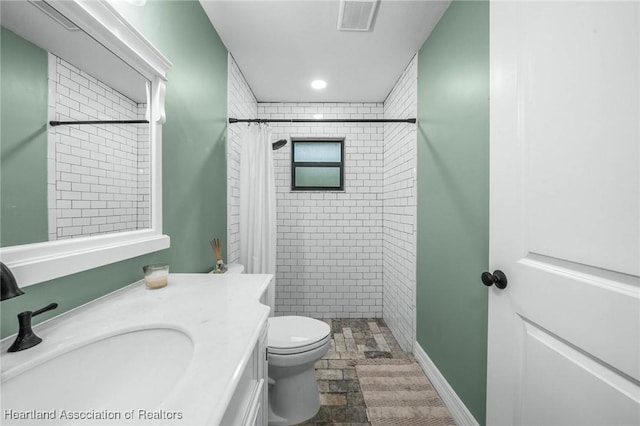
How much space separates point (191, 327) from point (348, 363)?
5.76 feet

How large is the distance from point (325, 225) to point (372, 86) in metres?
1.57

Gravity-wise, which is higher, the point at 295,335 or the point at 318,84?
the point at 318,84

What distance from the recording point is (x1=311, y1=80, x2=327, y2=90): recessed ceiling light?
2585 mm

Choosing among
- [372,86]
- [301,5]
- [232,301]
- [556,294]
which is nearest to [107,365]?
[232,301]

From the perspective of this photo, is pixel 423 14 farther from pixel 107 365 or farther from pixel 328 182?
pixel 107 365

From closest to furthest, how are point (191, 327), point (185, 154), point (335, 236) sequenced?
point (191, 327), point (185, 154), point (335, 236)

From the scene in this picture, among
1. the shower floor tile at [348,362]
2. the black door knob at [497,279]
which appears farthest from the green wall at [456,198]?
the shower floor tile at [348,362]

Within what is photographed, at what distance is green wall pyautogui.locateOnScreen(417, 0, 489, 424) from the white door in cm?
21

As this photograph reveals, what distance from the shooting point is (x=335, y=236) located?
3.01 meters

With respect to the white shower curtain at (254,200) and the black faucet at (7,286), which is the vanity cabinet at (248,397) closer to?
the black faucet at (7,286)

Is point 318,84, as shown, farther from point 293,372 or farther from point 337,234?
point 293,372

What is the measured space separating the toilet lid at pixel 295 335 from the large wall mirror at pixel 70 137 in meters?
0.86

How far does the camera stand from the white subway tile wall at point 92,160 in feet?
2.41

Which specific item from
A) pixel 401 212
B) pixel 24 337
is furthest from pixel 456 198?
pixel 24 337
